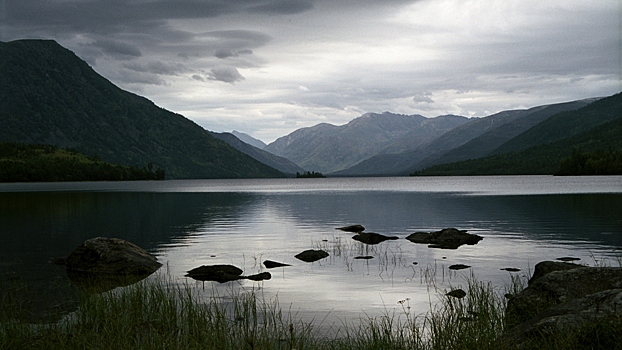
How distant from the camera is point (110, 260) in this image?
111 ft

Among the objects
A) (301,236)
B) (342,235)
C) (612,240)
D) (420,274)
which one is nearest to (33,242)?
(301,236)

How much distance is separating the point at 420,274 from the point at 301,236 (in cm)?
2561

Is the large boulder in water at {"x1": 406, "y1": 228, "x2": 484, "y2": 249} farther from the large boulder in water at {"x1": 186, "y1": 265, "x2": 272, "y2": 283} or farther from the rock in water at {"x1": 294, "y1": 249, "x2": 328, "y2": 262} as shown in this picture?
the large boulder in water at {"x1": 186, "y1": 265, "x2": 272, "y2": 283}

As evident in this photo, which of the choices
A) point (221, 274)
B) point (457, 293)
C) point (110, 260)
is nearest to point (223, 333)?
point (457, 293)

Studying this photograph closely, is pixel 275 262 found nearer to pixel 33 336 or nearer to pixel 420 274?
pixel 420 274

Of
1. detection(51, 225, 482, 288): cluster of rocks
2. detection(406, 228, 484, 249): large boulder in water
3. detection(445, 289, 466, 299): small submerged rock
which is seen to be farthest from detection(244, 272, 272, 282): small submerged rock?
detection(406, 228, 484, 249): large boulder in water

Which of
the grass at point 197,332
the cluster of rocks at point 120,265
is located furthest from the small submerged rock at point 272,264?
the grass at point 197,332

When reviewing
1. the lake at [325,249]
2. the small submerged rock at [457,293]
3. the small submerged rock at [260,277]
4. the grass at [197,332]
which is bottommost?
the lake at [325,249]

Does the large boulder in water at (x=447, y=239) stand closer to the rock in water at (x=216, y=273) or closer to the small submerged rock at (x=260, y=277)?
the small submerged rock at (x=260, y=277)

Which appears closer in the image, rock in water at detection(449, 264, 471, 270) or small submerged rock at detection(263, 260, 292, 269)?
rock in water at detection(449, 264, 471, 270)

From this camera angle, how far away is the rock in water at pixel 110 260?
33219 mm

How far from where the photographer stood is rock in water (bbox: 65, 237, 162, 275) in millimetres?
33219

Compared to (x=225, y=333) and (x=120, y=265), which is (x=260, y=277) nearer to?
(x=120, y=265)

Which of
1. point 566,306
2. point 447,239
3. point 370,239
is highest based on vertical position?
point 566,306
